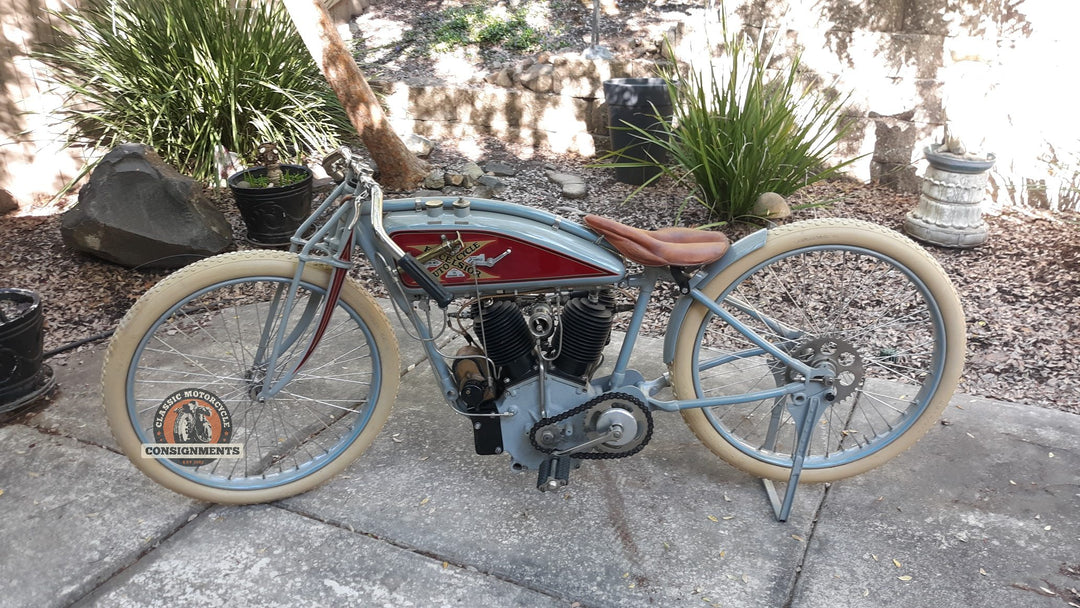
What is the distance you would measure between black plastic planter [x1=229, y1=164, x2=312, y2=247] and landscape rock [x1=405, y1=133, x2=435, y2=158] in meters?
1.55

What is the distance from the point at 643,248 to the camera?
2.20 m

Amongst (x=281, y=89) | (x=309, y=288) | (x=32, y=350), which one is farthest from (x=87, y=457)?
(x=281, y=89)

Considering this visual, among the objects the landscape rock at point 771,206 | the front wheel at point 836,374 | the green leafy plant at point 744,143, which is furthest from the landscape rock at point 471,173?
the front wheel at point 836,374

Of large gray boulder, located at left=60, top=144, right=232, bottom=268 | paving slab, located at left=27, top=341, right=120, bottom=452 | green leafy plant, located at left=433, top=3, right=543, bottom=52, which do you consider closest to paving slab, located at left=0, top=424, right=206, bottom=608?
paving slab, located at left=27, top=341, right=120, bottom=452

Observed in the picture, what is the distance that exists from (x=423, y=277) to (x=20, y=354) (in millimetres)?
1895

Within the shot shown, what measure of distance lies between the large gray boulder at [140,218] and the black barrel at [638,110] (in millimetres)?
2881

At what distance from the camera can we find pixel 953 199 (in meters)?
4.44

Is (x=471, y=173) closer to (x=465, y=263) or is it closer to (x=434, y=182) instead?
(x=434, y=182)

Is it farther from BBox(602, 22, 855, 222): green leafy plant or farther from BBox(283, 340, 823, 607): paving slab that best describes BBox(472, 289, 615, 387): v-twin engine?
BBox(602, 22, 855, 222): green leafy plant

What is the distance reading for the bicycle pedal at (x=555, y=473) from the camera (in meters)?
2.40

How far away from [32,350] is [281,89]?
2.77 meters

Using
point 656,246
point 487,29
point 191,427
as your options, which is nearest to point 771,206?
point 656,246

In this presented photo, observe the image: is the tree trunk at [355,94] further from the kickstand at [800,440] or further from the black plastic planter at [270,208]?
the kickstand at [800,440]

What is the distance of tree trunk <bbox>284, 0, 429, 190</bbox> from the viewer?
4.93m
